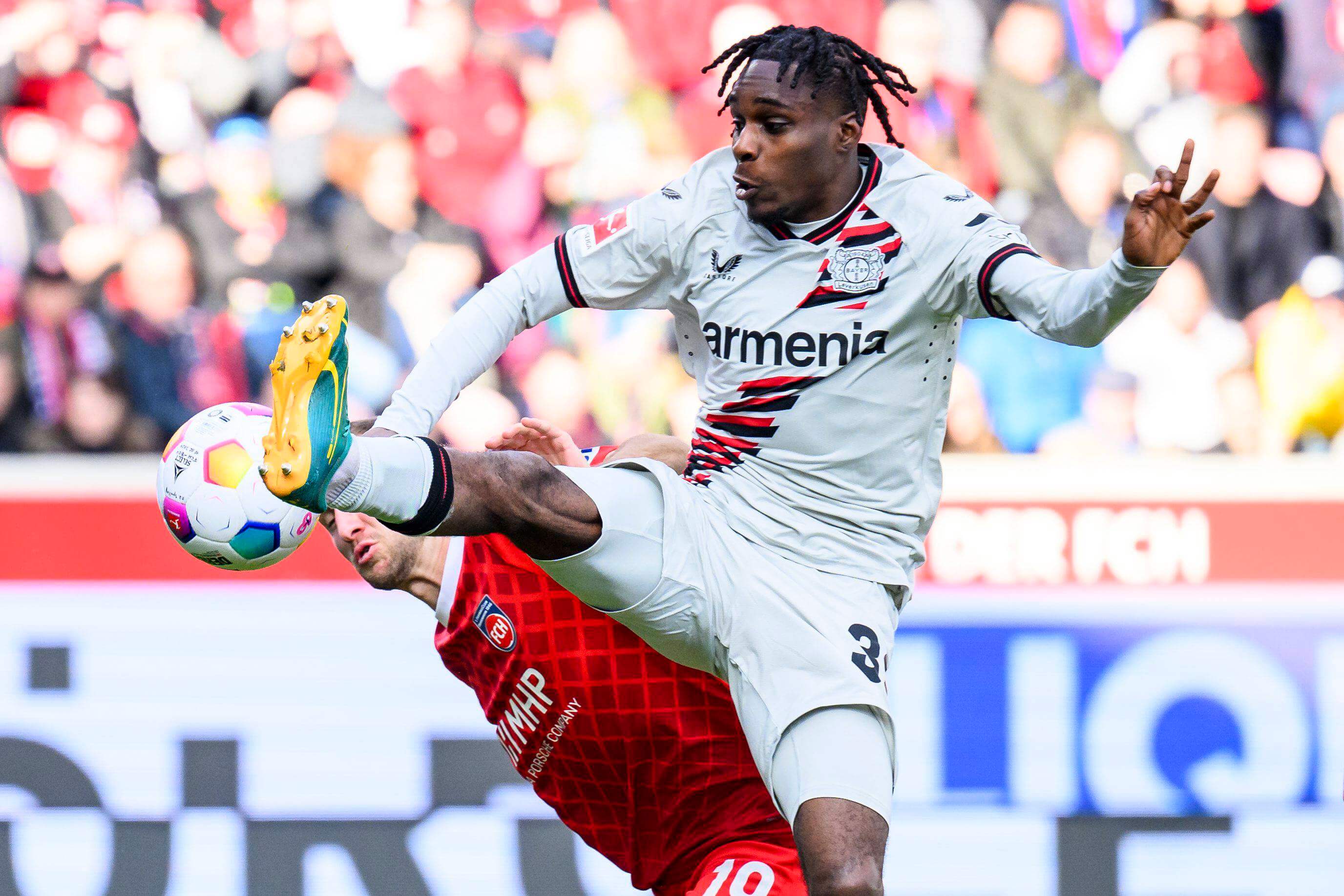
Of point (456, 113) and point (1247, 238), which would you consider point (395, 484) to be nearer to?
point (456, 113)

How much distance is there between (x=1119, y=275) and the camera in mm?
2809

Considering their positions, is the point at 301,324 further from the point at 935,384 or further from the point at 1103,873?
the point at 1103,873

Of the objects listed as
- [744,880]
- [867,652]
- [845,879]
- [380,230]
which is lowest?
[744,880]

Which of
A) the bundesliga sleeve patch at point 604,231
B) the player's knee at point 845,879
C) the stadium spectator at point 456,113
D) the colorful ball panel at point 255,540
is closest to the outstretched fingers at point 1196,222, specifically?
the bundesliga sleeve patch at point 604,231

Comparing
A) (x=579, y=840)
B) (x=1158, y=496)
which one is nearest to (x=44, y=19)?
(x=579, y=840)

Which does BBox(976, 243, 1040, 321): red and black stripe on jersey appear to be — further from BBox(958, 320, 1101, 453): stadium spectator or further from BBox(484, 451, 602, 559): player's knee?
BBox(958, 320, 1101, 453): stadium spectator

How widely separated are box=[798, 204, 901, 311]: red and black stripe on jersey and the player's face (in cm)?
109

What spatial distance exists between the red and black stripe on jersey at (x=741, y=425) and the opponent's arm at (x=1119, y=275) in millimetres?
472

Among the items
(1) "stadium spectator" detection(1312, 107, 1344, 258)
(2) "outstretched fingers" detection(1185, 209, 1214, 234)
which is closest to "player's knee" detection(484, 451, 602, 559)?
(2) "outstretched fingers" detection(1185, 209, 1214, 234)

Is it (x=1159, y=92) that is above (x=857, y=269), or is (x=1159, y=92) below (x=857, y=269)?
above

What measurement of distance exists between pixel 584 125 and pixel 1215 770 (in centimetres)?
318

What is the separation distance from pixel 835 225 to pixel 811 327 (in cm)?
23

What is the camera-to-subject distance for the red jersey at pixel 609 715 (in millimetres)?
3547

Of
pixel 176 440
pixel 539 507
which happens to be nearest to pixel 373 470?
pixel 539 507
